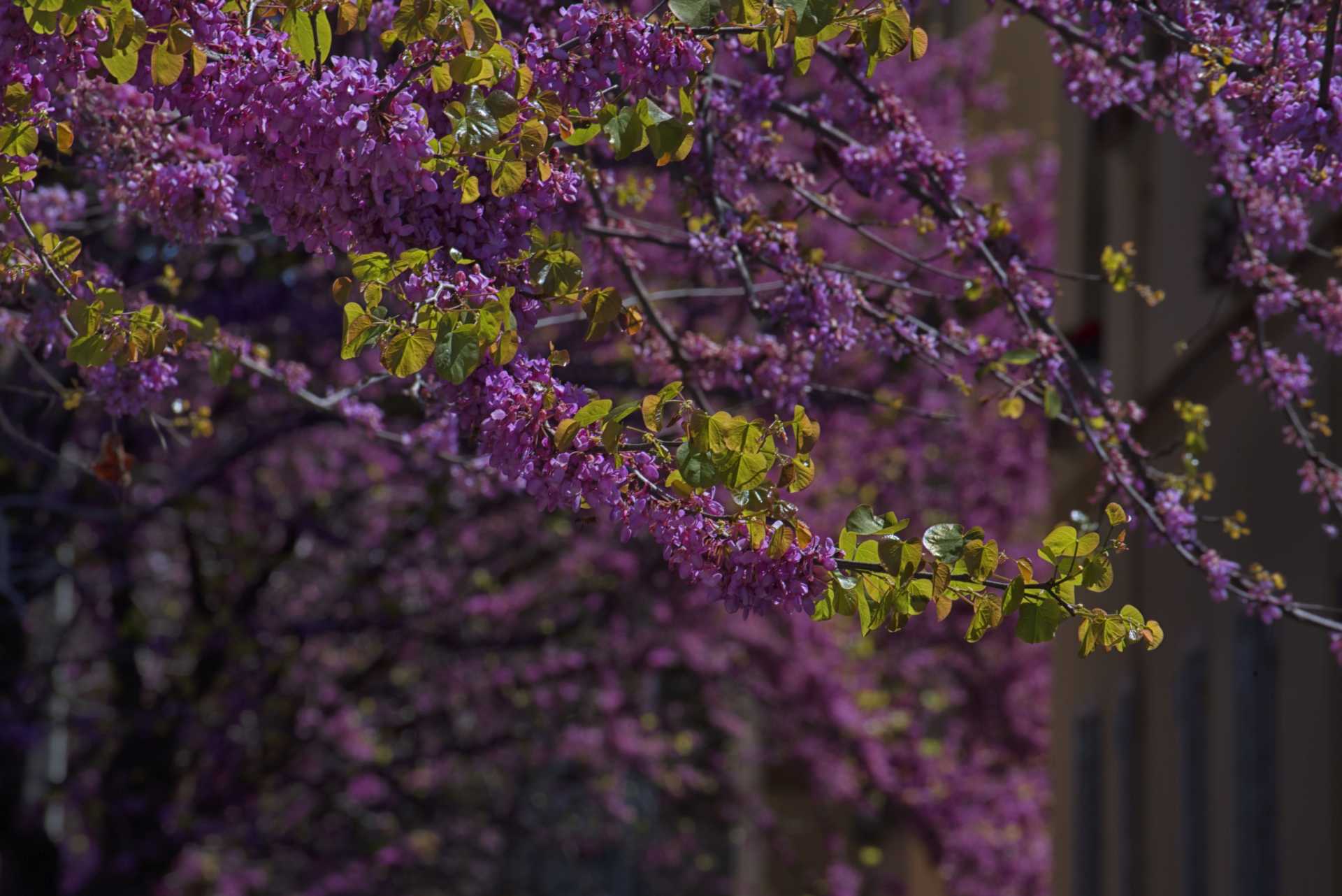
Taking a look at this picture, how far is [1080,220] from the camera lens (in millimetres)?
15008

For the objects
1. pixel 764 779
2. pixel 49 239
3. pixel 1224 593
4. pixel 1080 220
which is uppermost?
pixel 1080 220

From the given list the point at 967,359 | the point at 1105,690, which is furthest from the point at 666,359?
the point at 1105,690

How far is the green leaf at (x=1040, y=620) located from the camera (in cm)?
434

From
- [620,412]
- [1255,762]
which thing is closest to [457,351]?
[620,412]

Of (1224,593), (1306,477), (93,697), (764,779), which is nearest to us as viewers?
(1224,593)

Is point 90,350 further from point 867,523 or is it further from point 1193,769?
point 1193,769

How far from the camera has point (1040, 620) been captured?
4348 mm

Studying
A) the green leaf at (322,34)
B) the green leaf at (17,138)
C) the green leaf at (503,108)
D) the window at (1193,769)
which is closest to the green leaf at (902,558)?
the green leaf at (503,108)

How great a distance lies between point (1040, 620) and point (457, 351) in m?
1.36

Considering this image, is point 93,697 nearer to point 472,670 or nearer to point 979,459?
point 472,670

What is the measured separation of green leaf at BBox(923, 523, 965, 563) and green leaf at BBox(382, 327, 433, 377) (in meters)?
1.14

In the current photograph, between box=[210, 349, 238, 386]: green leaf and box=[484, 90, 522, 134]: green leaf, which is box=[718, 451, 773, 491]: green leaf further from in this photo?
box=[210, 349, 238, 386]: green leaf

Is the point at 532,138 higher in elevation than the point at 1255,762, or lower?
higher

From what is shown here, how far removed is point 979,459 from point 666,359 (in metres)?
12.0
